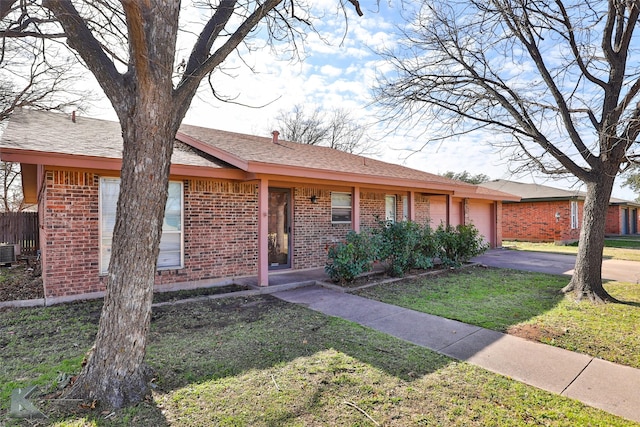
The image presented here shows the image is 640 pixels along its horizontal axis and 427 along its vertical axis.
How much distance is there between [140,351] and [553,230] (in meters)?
21.0

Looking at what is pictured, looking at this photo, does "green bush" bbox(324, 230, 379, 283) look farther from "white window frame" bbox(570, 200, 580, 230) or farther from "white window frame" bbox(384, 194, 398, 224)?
"white window frame" bbox(570, 200, 580, 230)

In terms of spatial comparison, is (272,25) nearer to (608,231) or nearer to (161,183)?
(161,183)

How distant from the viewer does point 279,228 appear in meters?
9.16

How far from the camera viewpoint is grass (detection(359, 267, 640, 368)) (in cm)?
450

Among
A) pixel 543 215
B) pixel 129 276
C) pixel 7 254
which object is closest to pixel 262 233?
pixel 129 276

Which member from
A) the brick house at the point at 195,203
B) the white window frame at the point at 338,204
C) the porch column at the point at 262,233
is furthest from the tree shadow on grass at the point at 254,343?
the white window frame at the point at 338,204

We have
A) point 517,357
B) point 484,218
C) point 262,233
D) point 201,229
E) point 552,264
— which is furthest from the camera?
point 484,218

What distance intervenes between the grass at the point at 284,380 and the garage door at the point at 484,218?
12.3m

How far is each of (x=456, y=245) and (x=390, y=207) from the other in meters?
2.69

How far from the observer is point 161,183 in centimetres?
316

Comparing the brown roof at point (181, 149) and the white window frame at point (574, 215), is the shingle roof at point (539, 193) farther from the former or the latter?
the brown roof at point (181, 149)

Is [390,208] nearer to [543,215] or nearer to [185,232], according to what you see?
[185,232]

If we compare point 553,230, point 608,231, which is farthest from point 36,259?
point 608,231

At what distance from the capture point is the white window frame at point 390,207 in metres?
11.7
